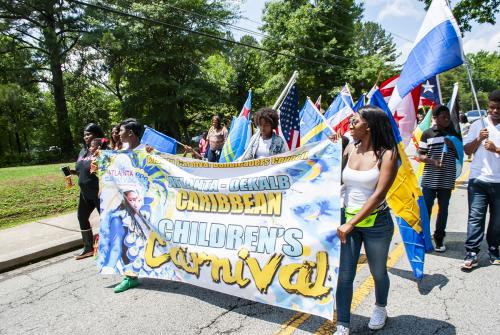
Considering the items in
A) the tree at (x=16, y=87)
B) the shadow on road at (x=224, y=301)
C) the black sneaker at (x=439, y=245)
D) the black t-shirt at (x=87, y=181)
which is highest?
the tree at (x=16, y=87)

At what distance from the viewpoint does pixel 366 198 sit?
8.92ft

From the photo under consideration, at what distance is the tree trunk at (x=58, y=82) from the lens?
23281 millimetres

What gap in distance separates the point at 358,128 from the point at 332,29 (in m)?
28.7

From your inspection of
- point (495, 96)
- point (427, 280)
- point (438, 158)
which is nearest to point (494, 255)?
point (427, 280)

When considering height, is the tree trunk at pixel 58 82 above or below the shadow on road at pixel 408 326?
above

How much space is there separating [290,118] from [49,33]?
2344 centimetres

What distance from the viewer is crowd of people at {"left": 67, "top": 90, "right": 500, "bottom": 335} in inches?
107

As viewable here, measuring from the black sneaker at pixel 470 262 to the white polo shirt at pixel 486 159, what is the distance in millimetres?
848

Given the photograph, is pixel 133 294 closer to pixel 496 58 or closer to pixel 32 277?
pixel 32 277

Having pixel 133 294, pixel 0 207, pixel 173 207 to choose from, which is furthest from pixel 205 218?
pixel 0 207

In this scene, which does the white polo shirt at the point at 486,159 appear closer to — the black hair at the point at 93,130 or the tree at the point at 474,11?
the black hair at the point at 93,130

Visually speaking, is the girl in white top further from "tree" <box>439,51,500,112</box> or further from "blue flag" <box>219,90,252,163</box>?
"tree" <box>439,51,500,112</box>

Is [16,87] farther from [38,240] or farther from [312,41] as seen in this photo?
[38,240]

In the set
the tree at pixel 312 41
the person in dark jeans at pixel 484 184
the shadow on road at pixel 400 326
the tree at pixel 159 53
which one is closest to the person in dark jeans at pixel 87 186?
the shadow on road at pixel 400 326
